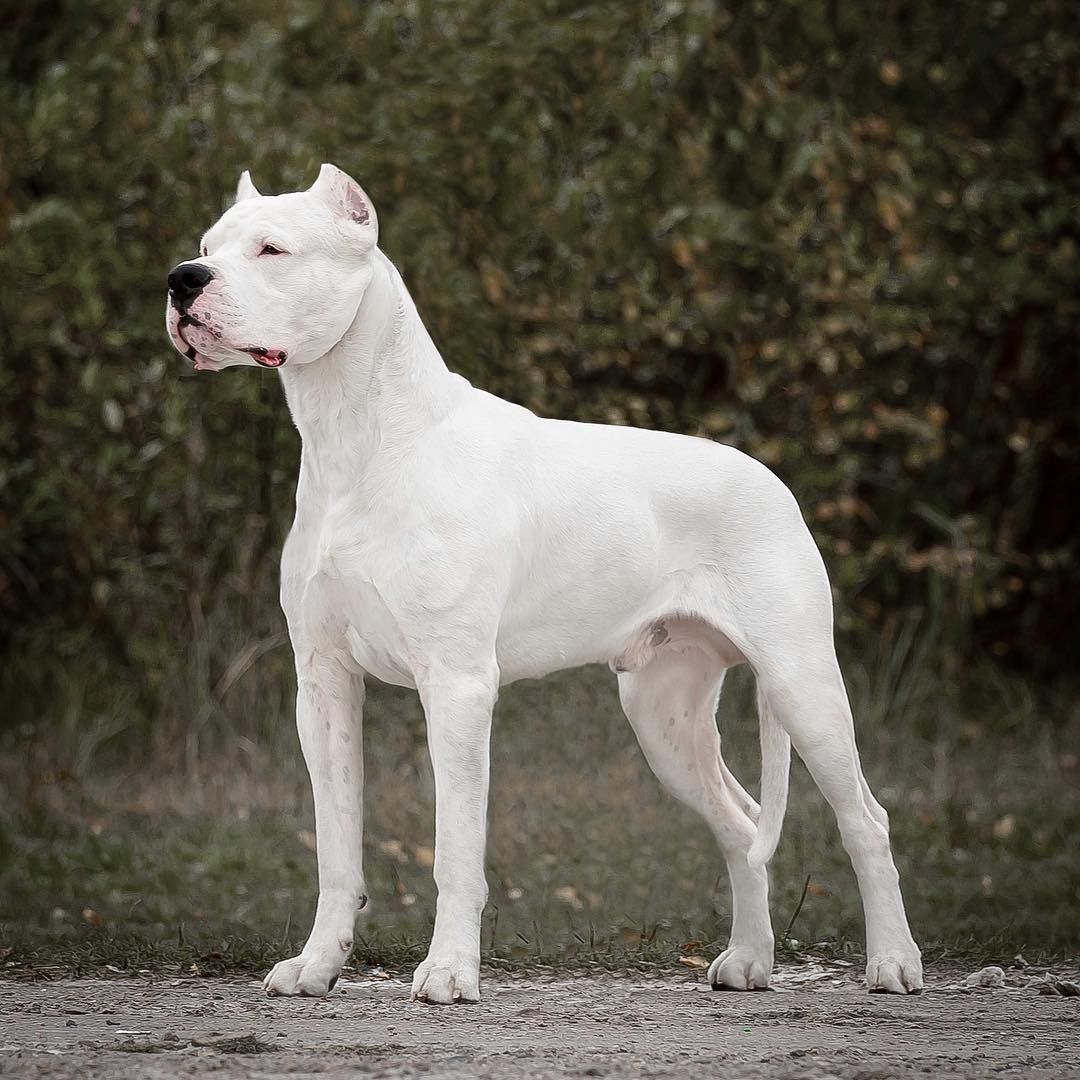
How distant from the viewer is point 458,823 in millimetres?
4922

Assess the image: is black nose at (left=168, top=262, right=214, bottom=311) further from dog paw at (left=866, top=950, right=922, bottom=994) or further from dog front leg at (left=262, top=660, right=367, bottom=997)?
dog paw at (left=866, top=950, right=922, bottom=994)

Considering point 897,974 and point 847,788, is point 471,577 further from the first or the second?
point 897,974

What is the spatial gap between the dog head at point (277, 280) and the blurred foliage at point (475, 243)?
13.6ft

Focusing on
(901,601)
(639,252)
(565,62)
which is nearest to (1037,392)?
(901,601)

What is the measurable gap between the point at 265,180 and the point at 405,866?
370cm

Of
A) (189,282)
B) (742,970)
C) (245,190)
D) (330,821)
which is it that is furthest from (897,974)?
(245,190)

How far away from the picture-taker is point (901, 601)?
11.1 metres

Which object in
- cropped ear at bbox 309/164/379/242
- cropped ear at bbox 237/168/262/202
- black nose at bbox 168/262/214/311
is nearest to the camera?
black nose at bbox 168/262/214/311

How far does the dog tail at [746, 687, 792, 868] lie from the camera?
17.9 feet

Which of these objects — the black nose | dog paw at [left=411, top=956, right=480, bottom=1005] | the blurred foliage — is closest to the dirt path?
dog paw at [left=411, top=956, right=480, bottom=1005]

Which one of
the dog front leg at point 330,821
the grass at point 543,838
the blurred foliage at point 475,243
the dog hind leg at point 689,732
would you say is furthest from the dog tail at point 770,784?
the blurred foliage at point 475,243

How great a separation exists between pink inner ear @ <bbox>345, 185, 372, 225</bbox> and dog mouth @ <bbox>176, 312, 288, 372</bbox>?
459 millimetres

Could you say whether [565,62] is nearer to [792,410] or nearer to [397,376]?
[792,410]

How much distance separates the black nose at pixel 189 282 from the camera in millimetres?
4738
